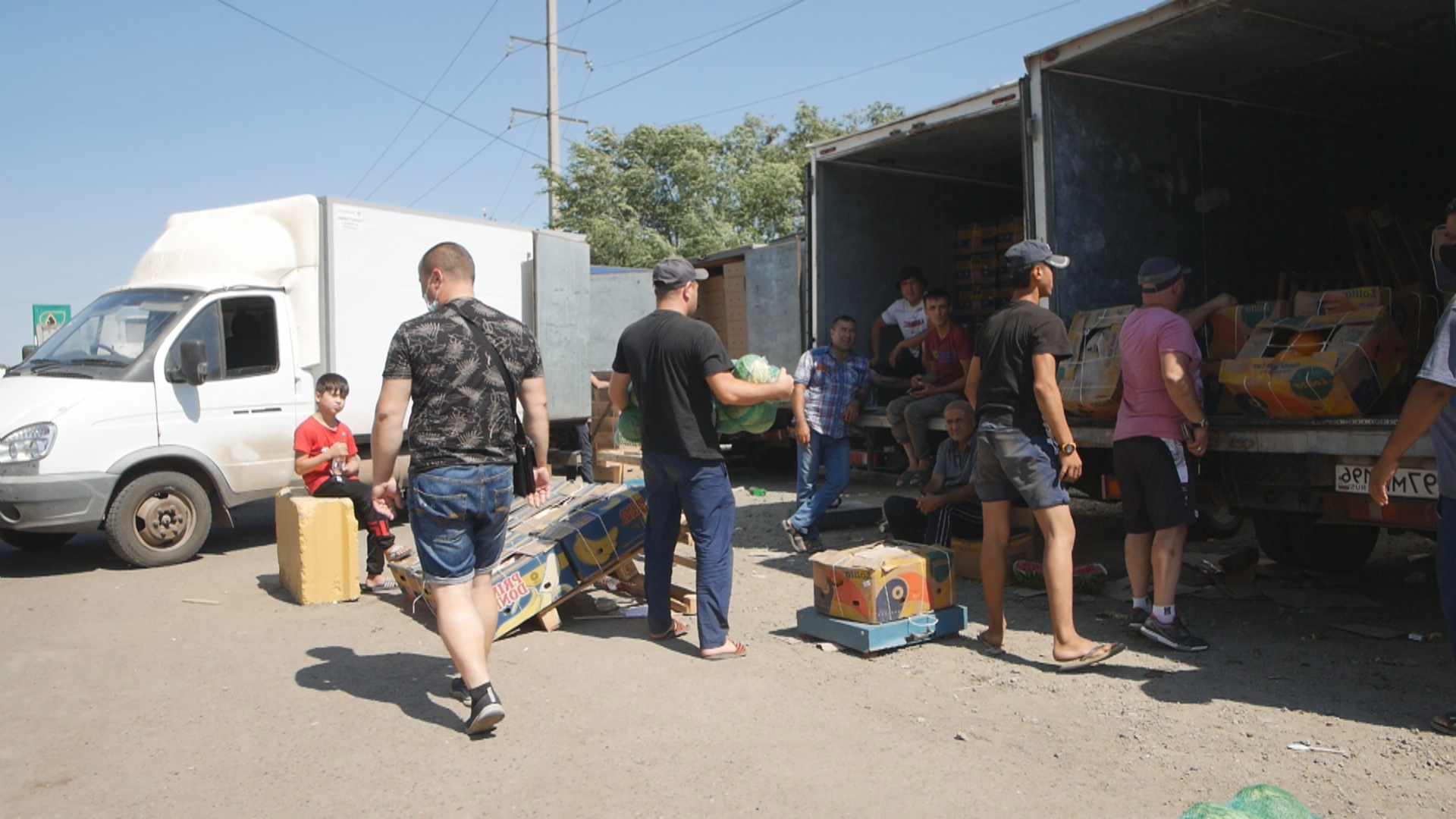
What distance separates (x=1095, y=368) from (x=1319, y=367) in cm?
131

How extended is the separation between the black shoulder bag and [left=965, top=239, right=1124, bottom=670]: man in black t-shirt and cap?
86.4 inches

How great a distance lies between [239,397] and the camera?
29.8 feet

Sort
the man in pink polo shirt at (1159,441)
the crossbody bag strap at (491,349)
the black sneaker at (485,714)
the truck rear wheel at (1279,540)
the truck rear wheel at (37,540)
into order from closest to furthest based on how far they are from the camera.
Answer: the black sneaker at (485,714)
the crossbody bag strap at (491,349)
the man in pink polo shirt at (1159,441)
the truck rear wheel at (1279,540)
the truck rear wheel at (37,540)

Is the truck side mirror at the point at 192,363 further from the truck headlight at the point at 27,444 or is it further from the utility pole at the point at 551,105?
the utility pole at the point at 551,105

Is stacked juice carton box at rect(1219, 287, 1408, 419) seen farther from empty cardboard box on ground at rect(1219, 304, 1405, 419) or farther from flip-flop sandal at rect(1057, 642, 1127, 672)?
flip-flop sandal at rect(1057, 642, 1127, 672)

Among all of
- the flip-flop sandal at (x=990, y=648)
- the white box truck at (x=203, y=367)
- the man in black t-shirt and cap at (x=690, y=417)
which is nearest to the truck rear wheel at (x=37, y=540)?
the white box truck at (x=203, y=367)

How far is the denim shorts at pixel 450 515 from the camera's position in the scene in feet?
14.4

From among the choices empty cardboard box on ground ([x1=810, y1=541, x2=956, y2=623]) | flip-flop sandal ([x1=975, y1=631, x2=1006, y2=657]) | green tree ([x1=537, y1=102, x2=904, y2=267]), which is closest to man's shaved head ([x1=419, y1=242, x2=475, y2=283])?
empty cardboard box on ground ([x1=810, y1=541, x2=956, y2=623])

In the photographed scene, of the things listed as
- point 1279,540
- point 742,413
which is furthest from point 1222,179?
point 742,413

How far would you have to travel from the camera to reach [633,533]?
246 inches

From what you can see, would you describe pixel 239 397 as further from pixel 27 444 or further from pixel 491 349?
pixel 491 349

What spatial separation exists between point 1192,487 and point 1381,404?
112 cm

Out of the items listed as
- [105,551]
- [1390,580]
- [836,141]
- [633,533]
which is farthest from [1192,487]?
[105,551]

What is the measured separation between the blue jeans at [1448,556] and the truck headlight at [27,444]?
8721mm
